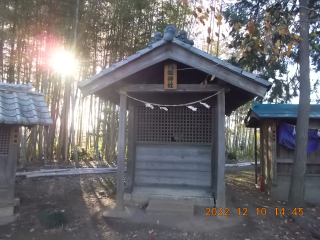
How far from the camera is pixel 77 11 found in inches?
421

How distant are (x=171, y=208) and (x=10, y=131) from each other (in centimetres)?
376

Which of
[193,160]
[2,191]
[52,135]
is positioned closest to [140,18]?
[52,135]

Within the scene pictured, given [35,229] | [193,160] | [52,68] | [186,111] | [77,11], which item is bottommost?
[35,229]

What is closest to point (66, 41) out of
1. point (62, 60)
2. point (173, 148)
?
point (62, 60)

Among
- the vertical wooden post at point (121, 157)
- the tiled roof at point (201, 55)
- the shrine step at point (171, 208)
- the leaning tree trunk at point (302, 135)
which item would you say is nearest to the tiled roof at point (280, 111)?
the leaning tree trunk at point (302, 135)

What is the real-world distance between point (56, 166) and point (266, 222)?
9.10m

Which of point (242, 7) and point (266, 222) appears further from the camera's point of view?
Answer: point (242, 7)

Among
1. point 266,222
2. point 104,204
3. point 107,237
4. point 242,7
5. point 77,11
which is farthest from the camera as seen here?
point 77,11

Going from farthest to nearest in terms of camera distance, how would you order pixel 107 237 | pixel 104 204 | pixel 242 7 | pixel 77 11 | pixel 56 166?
pixel 56 166 → pixel 77 11 → pixel 242 7 → pixel 104 204 → pixel 107 237

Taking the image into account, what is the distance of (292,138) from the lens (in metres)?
7.23

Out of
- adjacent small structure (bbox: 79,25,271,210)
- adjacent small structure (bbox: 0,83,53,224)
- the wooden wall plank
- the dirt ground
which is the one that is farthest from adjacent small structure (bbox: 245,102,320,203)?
adjacent small structure (bbox: 0,83,53,224)

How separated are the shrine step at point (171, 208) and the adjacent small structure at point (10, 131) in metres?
2.81

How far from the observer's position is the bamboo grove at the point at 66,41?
10.7 m

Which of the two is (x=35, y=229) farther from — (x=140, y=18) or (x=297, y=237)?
(x=140, y=18)
